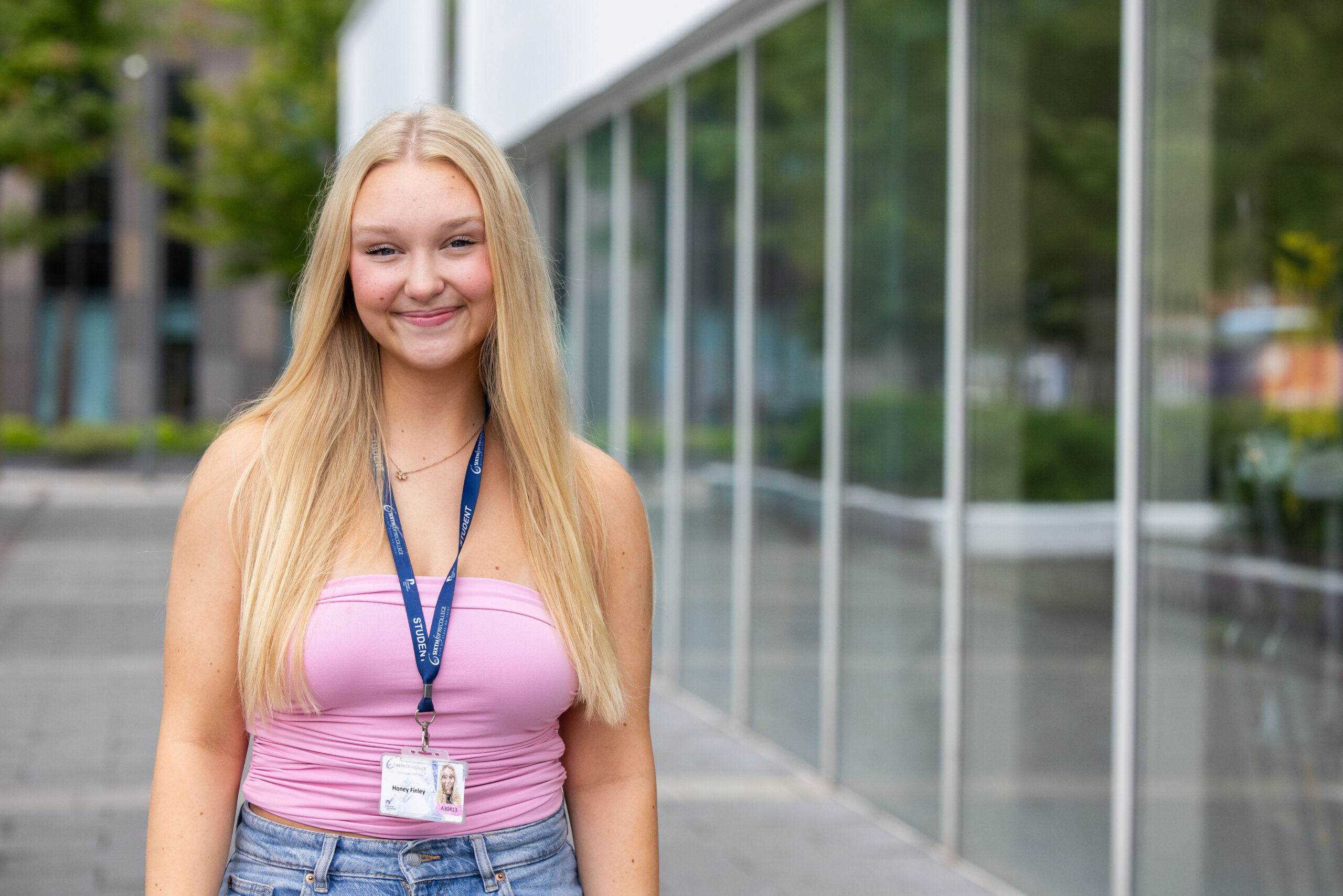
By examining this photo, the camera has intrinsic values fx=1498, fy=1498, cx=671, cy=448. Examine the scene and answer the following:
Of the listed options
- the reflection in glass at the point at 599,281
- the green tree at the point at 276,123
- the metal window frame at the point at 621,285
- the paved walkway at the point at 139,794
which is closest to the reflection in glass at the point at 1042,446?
the paved walkway at the point at 139,794

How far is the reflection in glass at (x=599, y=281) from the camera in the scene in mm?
9992

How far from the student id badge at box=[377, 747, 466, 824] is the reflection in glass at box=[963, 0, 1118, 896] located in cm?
317

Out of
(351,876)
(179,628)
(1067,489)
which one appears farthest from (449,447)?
(1067,489)

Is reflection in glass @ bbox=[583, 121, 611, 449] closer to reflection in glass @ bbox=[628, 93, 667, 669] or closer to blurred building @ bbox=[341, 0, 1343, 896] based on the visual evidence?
reflection in glass @ bbox=[628, 93, 667, 669]

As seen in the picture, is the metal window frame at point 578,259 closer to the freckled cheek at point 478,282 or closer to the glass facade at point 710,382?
the glass facade at point 710,382

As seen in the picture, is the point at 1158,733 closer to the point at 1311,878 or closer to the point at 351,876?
the point at 1311,878

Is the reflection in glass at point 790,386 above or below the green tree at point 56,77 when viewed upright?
below

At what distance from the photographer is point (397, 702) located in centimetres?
189

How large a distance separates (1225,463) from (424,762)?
3.22 metres

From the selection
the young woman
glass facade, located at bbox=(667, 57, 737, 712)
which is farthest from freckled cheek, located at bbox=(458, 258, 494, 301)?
glass facade, located at bbox=(667, 57, 737, 712)

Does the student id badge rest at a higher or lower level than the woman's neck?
lower

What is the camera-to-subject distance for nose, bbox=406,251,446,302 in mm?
1920

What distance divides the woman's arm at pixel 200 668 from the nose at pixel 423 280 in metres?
0.34

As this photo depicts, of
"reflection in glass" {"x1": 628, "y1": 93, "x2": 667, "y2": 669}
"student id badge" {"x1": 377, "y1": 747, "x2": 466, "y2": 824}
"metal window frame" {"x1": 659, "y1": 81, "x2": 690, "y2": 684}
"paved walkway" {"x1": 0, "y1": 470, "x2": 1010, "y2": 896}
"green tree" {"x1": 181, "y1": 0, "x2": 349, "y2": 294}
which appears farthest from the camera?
"green tree" {"x1": 181, "y1": 0, "x2": 349, "y2": 294}
